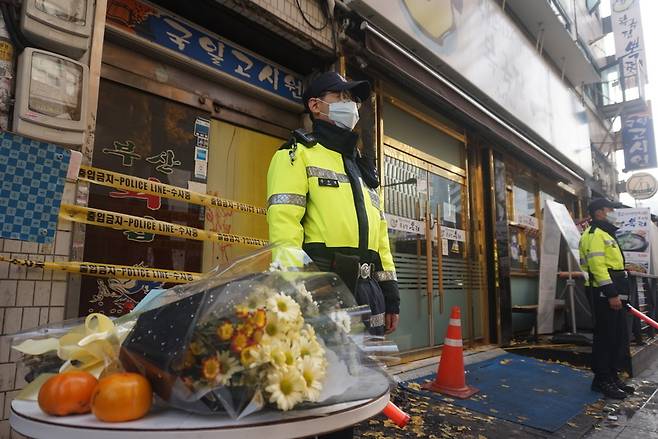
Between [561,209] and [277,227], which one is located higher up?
[561,209]

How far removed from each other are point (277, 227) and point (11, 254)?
1.52 metres

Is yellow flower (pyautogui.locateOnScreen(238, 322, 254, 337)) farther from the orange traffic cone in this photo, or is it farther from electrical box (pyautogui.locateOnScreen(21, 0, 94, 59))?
the orange traffic cone

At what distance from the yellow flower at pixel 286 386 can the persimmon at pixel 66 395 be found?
1.32ft

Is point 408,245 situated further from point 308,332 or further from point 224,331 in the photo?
point 224,331

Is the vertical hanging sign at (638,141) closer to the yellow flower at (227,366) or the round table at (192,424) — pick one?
the round table at (192,424)

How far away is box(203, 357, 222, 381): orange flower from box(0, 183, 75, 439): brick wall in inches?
75.2

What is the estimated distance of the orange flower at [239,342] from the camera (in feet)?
2.91

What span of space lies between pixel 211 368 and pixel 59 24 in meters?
2.55

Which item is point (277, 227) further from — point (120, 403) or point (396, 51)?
point (396, 51)

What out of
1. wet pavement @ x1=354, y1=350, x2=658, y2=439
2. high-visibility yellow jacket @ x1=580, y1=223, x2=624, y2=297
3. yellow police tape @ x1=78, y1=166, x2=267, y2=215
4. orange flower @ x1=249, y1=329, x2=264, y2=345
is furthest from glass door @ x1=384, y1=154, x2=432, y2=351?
orange flower @ x1=249, y1=329, x2=264, y2=345

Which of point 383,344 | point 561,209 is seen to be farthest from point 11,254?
point 561,209

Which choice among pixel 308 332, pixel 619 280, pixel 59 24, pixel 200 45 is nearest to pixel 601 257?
pixel 619 280

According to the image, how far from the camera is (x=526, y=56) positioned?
9523 millimetres

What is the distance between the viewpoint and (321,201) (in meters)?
2.11
